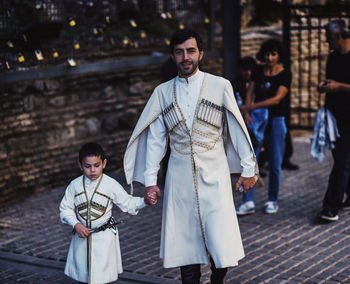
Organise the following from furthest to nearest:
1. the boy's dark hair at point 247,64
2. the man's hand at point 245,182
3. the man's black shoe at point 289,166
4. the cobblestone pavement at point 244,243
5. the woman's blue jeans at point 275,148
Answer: the man's black shoe at point 289,166 < the boy's dark hair at point 247,64 < the woman's blue jeans at point 275,148 < the cobblestone pavement at point 244,243 < the man's hand at point 245,182

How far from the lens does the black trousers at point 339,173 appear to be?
784cm

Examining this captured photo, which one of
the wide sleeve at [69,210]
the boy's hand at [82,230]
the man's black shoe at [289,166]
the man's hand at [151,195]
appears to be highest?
the man's hand at [151,195]

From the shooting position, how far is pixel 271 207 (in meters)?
8.34

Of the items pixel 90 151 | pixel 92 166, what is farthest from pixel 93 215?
pixel 90 151

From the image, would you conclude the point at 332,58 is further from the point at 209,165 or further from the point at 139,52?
the point at 139,52

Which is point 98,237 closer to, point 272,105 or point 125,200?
point 125,200

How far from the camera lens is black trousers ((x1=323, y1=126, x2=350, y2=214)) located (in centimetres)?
784

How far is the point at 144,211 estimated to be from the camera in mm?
8617

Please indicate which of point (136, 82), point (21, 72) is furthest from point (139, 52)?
point (21, 72)

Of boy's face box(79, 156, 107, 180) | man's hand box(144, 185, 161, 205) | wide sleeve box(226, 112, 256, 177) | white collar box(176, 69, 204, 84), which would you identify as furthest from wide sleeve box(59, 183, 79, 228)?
wide sleeve box(226, 112, 256, 177)

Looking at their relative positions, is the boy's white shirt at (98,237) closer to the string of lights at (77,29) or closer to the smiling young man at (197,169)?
the smiling young man at (197,169)

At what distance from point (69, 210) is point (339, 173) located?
10.8 ft

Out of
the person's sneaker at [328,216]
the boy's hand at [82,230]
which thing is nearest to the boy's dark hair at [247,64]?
the person's sneaker at [328,216]

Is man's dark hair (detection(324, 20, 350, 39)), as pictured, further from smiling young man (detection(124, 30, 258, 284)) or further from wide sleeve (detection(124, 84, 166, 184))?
wide sleeve (detection(124, 84, 166, 184))
